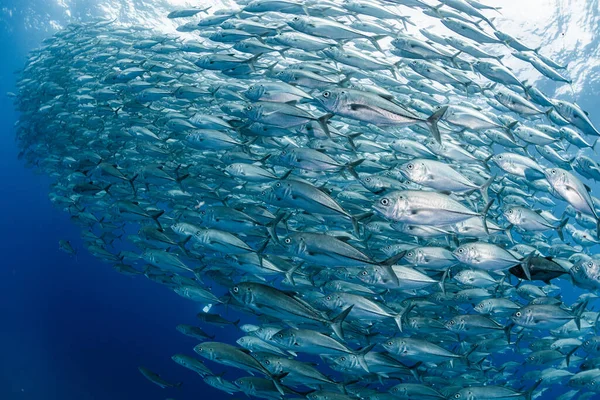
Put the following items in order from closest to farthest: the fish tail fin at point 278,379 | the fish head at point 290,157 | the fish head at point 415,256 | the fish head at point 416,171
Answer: the fish head at point 416,171 → the fish tail fin at point 278,379 → the fish head at point 290,157 → the fish head at point 415,256

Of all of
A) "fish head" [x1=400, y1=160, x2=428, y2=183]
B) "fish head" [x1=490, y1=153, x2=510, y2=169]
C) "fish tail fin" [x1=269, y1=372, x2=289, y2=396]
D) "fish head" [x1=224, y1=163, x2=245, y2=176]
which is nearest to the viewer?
"fish head" [x1=400, y1=160, x2=428, y2=183]

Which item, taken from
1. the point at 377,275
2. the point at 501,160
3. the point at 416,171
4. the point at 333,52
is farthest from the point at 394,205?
the point at 501,160

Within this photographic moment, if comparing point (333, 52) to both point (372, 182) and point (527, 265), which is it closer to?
point (372, 182)

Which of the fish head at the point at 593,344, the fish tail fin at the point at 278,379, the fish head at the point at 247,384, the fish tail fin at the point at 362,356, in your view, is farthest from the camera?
the fish head at the point at 593,344

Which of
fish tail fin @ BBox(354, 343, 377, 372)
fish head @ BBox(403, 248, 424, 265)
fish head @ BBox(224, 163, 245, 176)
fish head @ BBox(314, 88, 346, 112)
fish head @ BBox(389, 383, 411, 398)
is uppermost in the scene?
fish head @ BBox(314, 88, 346, 112)

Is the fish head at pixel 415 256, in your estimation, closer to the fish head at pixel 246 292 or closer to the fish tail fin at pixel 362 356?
the fish tail fin at pixel 362 356

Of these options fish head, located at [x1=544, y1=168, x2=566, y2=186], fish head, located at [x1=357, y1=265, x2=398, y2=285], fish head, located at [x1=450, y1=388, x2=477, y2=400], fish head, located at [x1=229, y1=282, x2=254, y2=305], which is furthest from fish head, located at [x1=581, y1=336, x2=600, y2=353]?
fish head, located at [x1=229, y1=282, x2=254, y2=305]

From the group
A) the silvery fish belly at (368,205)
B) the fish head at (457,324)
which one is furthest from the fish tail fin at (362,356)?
the fish head at (457,324)

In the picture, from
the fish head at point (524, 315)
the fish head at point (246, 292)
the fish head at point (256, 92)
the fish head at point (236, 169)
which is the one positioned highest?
the fish head at point (256, 92)

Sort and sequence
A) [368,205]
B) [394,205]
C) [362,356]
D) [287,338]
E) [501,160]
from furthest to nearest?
[368,205] → [501,160] → [362,356] → [287,338] → [394,205]

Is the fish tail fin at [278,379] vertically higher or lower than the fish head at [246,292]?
lower

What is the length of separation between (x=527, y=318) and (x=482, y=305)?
0.59 meters

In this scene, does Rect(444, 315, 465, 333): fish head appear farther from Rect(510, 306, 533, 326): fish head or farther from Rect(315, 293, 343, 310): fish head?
Rect(315, 293, 343, 310): fish head

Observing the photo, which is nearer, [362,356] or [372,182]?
[362,356]
